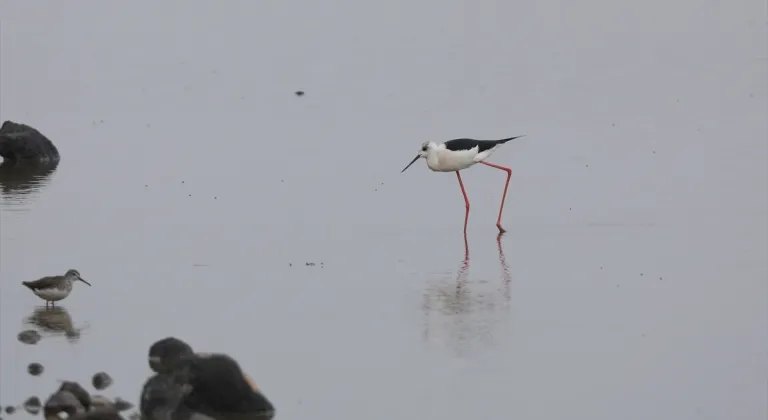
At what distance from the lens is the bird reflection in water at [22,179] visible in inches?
650

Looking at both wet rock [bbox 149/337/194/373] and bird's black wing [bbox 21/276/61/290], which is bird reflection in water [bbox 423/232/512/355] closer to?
wet rock [bbox 149/337/194/373]

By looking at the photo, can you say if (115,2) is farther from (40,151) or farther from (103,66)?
(40,151)

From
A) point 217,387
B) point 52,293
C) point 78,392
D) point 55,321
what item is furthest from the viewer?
point 52,293

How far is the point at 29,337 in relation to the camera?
34.6ft

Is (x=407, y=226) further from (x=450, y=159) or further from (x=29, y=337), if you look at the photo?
(x=29, y=337)

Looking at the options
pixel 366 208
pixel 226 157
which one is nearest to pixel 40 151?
pixel 226 157

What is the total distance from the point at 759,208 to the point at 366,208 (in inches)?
153

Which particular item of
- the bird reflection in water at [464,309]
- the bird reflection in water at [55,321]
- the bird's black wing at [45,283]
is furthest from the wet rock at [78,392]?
the bird reflection in water at [464,309]

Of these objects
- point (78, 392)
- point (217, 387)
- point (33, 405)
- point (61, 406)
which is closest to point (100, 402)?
point (78, 392)

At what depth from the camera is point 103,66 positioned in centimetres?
2878

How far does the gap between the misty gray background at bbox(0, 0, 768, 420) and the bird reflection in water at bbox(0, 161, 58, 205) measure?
202 mm

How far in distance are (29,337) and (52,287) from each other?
787 mm

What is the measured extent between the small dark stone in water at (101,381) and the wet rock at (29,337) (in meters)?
1.06

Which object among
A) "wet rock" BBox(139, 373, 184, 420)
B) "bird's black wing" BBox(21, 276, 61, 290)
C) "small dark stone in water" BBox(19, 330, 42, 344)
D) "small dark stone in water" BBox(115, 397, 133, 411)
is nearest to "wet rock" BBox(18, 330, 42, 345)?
"small dark stone in water" BBox(19, 330, 42, 344)
